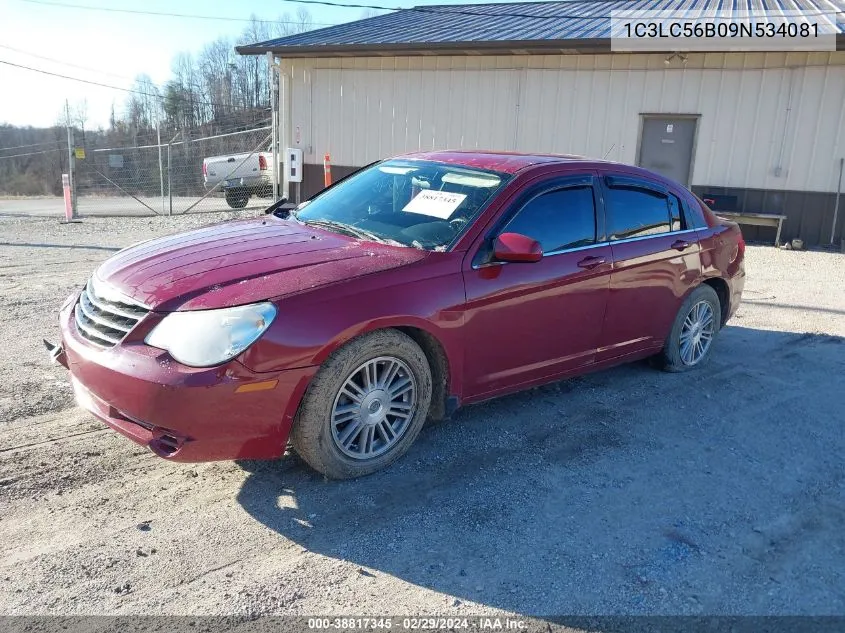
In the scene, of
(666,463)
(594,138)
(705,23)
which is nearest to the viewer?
(666,463)

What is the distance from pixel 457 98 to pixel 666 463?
502 inches

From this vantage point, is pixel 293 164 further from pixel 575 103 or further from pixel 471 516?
pixel 471 516

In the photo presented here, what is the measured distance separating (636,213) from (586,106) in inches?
394

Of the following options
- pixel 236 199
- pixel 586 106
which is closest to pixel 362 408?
pixel 586 106

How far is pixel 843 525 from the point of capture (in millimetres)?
3330

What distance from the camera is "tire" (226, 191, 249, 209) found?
65.9 feet

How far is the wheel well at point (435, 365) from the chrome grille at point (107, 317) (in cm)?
131

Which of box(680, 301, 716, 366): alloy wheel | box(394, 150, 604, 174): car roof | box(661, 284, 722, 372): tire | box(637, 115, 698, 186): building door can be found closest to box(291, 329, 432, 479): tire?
box(394, 150, 604, 174): car roof

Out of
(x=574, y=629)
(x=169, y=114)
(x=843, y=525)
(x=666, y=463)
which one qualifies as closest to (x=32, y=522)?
(x=574, y=629)

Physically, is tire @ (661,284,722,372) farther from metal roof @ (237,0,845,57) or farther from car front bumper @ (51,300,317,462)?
metal roof @ (237,0,845,57)

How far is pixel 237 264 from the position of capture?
3.47 meters

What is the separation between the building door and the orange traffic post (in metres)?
6.89

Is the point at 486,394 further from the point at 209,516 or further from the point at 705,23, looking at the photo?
the point at 705,23

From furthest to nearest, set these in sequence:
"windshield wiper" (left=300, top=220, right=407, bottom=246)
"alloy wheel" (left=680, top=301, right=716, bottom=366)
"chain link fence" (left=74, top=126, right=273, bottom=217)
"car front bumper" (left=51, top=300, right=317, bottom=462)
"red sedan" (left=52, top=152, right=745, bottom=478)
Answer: "chain link fence" (left=74, top=126, right=273, bottom=217), "alloy wheel" (left=680, top=301, right=716, bottom=366), "windshield wiper" (left=300, top=220, right=407, bottom=246), "red sedan" (left=52, top=152, right=745, bottom=478), "car front bumper" (left=51, top=300, right=317, bottom=462)
